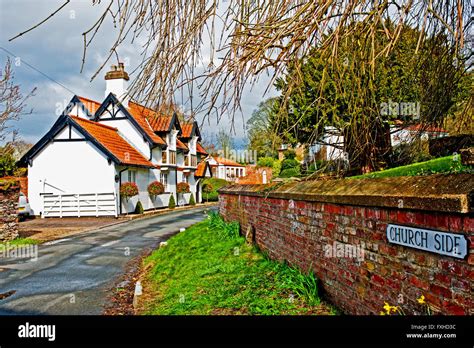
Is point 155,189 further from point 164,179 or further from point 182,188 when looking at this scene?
point 182,188

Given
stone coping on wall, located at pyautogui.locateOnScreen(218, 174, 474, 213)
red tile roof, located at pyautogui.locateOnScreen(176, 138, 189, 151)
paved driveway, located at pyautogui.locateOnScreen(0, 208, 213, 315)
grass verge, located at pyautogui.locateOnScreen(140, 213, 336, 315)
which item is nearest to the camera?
stone coping on wall, located at pyautogui.locateOnScreen(218, 174, 474, 213)

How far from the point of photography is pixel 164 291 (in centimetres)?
720

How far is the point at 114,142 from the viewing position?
25.8 metres

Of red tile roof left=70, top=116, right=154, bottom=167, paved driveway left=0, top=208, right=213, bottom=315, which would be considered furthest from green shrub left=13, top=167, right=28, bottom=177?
paved driveway left=0, top=208, right=213, bottom=315

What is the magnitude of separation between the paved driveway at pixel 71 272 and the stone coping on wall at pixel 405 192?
4276mm

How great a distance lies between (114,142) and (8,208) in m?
11.8

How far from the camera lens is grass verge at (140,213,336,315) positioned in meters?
4.96

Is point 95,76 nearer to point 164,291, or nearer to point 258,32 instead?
point 258,32

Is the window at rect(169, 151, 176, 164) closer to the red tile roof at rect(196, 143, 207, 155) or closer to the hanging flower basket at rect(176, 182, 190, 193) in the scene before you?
the hanging flower basket at rect(176, 182, 190, 193)

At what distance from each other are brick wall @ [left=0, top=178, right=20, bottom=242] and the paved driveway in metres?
1.77

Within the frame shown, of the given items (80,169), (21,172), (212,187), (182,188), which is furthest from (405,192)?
(212,187)

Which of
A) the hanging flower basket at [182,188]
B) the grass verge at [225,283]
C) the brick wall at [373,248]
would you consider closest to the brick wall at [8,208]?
the grass verge at [225,283]
